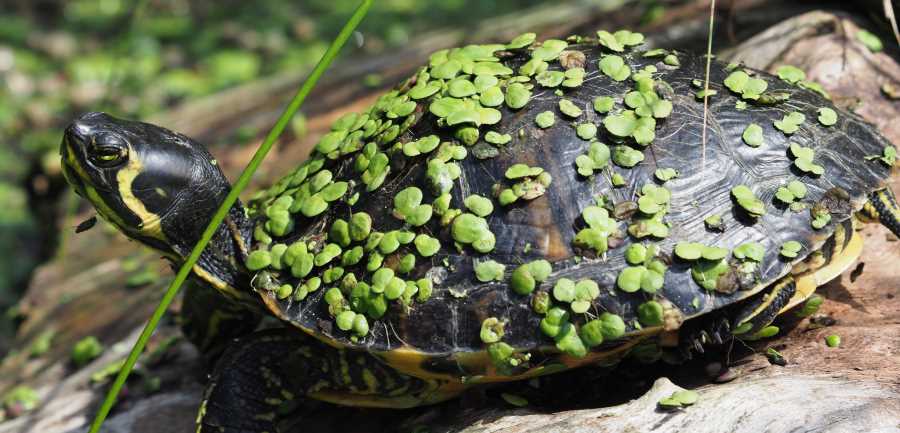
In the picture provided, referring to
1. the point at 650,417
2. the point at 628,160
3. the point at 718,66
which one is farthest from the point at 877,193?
the point at 650,417

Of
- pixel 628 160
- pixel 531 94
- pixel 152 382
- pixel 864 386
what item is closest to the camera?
pixel 864 386

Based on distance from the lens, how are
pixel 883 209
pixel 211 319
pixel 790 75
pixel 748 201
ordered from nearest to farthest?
pixel 748 201
pixel 883 209
pixel 790 75
pixel 211 319

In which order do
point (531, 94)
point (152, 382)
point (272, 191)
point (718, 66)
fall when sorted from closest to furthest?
point (531, 94) → point (718, 66) → point (272, 191) → point (152, 382)

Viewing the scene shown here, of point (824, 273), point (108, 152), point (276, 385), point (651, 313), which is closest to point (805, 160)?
point (824, 273)

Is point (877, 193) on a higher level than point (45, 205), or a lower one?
lower

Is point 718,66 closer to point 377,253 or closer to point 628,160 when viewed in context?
point 628,160

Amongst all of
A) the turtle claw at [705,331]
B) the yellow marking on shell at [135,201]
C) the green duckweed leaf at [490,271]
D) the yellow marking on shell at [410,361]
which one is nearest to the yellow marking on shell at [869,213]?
the turtle claw at [705,331]

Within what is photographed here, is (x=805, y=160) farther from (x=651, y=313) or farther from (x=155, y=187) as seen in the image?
(x=155, y=187)
